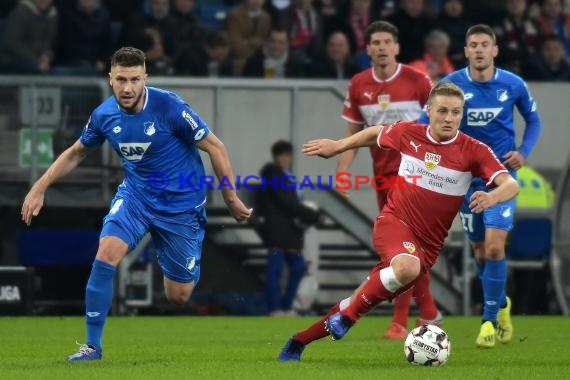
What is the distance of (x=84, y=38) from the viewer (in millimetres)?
17922

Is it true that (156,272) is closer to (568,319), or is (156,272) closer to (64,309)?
(64,309)

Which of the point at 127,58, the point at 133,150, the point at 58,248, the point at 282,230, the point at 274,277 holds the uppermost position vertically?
the point at 127,58

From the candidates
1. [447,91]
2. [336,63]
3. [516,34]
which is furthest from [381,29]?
[516,34]

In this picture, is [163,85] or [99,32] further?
[99,32]

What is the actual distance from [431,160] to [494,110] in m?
2.31

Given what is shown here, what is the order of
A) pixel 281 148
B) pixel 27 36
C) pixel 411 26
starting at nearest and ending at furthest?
pixel 281 148 < pixel 27 36 < pixel 411 26

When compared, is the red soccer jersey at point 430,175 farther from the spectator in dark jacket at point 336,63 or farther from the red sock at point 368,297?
the spectator in dark jacket at point 336,63

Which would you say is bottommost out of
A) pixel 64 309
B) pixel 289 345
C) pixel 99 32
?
pixel 64 309

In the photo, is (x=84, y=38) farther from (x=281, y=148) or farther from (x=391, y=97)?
(x=391, y=97)

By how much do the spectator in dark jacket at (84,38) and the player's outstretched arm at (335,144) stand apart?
28.4 feet

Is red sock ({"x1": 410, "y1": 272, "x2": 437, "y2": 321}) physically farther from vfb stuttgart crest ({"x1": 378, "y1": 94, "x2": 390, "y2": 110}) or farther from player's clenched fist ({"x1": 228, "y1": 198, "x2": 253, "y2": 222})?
player's clenched fist ({"x1": 228, "y1": 198, "x2": 253, "y2": 222})

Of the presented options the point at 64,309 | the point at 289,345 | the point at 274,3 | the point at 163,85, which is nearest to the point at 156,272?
the point at 64,309

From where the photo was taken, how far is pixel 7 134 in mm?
16438

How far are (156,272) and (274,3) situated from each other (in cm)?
405
